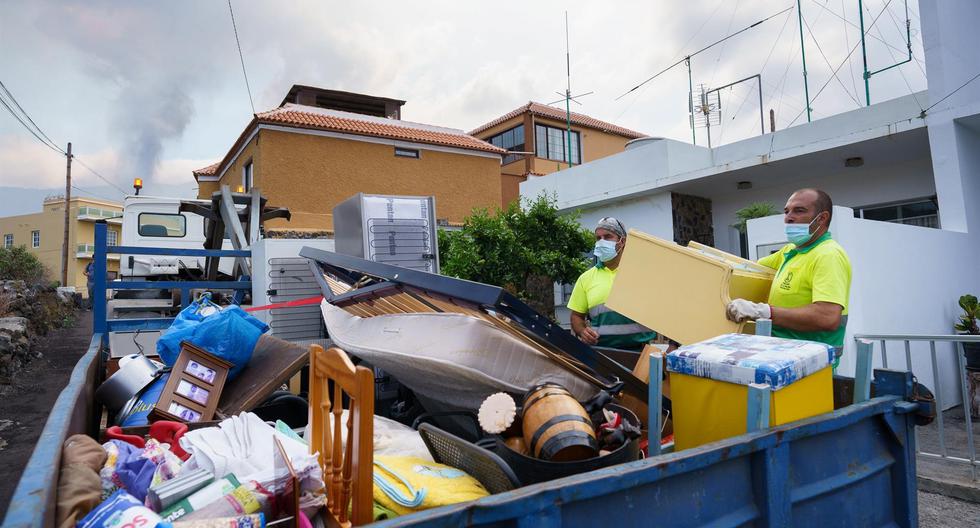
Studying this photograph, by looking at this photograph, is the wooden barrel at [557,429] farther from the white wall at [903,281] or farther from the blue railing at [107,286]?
the white wall at [903,281]

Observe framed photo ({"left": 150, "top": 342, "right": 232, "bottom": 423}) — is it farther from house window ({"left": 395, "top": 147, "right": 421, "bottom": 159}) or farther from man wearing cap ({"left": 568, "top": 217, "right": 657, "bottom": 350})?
house window ({"left": 395, "top": 147, "right": 421, "bottom": 159})

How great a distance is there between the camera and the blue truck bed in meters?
1.14

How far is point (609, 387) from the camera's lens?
2.12 meters

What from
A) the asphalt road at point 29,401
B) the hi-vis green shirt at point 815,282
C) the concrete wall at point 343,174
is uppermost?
the concrete wall at point 343,174

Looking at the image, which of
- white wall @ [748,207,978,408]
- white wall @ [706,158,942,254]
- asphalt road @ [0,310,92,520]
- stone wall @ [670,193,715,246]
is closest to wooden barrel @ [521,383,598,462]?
asphalt road @ [0,310,92,520]

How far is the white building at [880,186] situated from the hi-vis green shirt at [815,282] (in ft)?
11.2

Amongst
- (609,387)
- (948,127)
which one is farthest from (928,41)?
(609,387)

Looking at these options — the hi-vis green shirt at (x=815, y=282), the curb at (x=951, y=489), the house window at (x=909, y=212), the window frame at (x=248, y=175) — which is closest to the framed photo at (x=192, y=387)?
the hi-vis green shirt at (x=815, y=282)

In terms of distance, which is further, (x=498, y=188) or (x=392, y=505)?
(x=498, y=188)

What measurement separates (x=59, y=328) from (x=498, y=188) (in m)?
14.2

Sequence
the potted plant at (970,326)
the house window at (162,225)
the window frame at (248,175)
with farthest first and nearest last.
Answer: the window frame at (248,175)
the house window at (162,225)
the potted plant at (970,326)

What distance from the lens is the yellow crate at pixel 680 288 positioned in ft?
8.17

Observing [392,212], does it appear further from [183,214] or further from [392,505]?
[183,214]

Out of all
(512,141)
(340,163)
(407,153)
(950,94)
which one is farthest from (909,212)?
(512,141)
